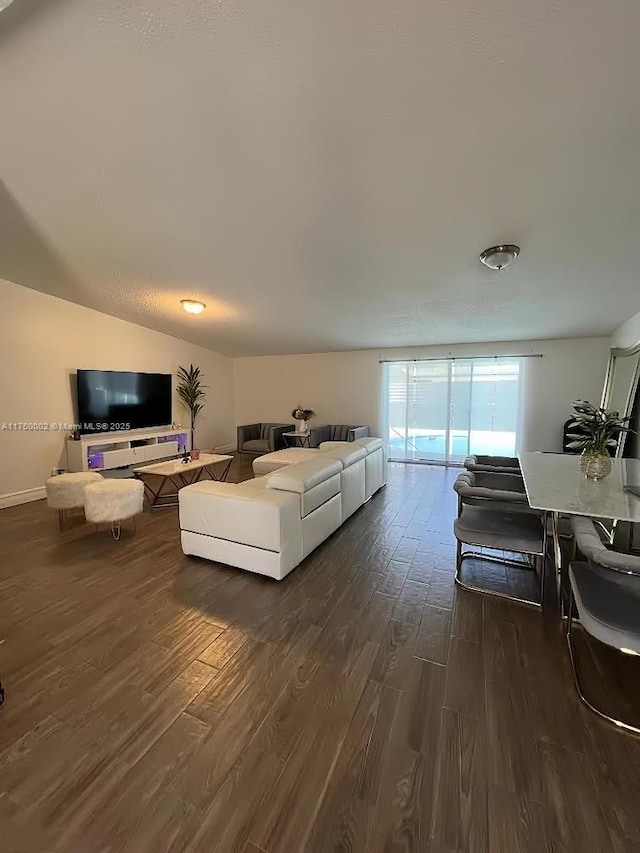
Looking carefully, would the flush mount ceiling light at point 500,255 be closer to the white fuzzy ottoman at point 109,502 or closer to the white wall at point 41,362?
the white fuzzy ottoman at point 109,502

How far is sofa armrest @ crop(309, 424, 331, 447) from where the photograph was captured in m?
6.61

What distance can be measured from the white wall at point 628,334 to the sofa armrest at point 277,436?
5471 millimetres

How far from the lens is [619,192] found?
2.20m

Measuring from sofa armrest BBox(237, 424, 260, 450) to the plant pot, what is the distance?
5.81 meters

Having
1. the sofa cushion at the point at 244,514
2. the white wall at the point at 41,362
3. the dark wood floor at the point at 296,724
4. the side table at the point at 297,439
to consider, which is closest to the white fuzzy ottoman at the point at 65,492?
the dark wood floor at the point at 296,724

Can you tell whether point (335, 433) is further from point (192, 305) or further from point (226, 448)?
point (192, 305)

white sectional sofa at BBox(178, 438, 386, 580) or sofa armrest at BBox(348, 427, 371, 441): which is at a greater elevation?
sofa armrest at BBox(348, 427, 371, 441)

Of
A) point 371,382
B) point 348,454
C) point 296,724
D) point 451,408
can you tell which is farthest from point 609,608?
point 371,382

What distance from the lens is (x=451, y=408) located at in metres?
6.62

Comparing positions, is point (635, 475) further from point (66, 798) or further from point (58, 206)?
point (58, 206)

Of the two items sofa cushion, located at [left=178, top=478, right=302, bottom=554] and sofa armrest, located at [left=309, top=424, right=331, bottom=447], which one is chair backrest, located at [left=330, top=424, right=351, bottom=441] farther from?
sofa cushion, located at [left=178, top=478, right=302, bottom=554]

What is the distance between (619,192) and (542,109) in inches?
37.1

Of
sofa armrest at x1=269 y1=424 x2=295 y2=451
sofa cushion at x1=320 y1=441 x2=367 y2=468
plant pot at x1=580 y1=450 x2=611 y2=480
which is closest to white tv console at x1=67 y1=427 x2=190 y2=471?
sofa armrest at x1=269 y1=424 x2=295 y2=451

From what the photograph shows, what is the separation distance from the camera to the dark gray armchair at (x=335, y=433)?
6.44 meters
